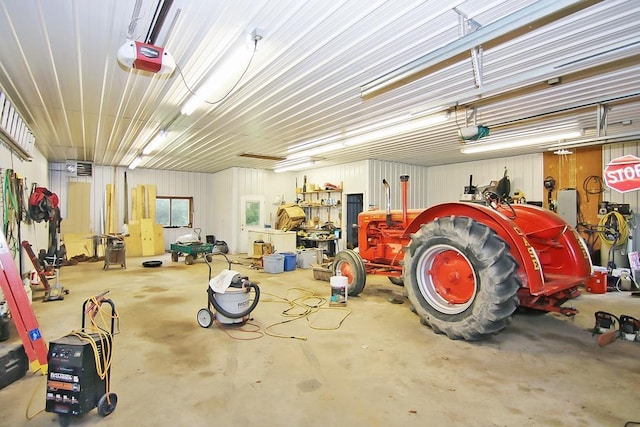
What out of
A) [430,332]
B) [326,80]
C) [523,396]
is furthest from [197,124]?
[523,396]

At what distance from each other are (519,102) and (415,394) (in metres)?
4.46

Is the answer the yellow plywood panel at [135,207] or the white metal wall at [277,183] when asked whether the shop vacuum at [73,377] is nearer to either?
the white metal wall at [277,183]

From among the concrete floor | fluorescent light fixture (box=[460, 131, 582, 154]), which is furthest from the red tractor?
fluorescent light fixture (box=[460, 131, 582, 154])

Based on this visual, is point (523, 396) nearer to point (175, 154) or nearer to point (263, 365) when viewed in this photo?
point (263, 365)

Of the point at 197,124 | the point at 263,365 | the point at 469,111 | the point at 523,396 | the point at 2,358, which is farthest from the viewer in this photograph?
the point at 197,124

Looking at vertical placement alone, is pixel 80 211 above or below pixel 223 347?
above

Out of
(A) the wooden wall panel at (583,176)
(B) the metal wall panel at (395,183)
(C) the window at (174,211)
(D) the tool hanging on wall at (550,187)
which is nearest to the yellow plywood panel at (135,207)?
Answer: (C) the window at (174,211)

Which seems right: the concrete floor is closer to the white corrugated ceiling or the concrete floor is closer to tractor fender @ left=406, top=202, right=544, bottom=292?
tractor fender @ left=406, top=202, right=544, bottom=292

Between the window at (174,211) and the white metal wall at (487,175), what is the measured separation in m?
8.70

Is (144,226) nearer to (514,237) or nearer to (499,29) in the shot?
(514,237)

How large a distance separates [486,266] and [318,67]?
9.21ft

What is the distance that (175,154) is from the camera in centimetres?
923

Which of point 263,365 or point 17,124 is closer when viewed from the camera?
point 263,365

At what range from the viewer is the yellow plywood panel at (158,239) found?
442 inches
